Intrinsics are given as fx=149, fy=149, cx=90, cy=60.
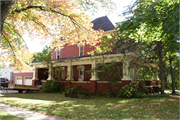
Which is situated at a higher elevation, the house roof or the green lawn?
the house roof

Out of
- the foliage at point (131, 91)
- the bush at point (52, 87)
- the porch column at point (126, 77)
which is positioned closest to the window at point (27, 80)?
the bush at point (52, 87)

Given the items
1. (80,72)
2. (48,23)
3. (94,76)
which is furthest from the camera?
(80,72)

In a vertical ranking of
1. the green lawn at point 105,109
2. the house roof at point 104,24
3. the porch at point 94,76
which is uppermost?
the house roof at point 104,24

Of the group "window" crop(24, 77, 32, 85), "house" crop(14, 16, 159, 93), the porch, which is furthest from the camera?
"window" crop(24, 77, 32, 85)

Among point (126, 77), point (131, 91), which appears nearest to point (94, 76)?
point (126, 77)

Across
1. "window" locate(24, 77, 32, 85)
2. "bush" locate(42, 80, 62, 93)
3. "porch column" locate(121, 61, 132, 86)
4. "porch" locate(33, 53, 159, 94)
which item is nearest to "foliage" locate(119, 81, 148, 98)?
"porch column" locate(121, 61, 132, 86)

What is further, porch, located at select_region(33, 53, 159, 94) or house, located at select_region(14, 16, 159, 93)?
house, located at select_region(14, 16, 159, 93)

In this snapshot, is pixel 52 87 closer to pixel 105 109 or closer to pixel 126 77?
pixel 126 77

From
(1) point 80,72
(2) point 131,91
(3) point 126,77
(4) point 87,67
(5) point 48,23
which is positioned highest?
(5) point 48,23

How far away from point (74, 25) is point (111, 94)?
7.42m

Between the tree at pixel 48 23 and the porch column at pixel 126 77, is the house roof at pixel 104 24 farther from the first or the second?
the tree at pixel 48 23

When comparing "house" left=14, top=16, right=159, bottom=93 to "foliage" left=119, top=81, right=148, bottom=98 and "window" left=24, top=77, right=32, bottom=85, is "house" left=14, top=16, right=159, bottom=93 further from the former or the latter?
"window" left=24, top=77, right=32, bottom=85

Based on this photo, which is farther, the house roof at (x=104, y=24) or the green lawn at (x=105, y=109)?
the house roof at (x=104, y=24)

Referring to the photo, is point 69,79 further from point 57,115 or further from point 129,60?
point 57,115
